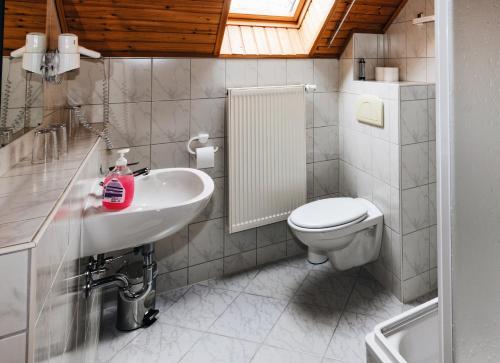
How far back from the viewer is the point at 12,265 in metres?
0.57

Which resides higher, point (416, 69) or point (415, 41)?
point (415, 41)

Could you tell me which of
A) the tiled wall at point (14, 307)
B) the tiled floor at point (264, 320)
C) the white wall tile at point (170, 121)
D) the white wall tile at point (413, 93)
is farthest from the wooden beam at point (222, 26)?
the tiled wall at point (14, 307)

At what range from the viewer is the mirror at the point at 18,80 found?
0.97 metres

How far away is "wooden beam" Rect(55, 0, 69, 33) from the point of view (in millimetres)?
1592

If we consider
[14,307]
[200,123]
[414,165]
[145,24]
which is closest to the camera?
[14,307]

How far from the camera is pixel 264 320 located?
191cm

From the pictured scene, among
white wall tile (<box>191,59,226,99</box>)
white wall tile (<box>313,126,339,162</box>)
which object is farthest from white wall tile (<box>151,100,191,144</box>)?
white wall tile (<box>313,126,339,162</box>)

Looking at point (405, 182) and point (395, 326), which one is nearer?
point (395, 326)

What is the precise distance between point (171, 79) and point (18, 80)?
3.28 ft

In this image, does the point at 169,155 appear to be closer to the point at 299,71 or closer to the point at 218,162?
the point at 218,162

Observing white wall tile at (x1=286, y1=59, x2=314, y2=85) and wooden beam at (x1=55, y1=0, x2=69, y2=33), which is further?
white wall tile at (x1=286, y1=59, x2=314, y2=85)

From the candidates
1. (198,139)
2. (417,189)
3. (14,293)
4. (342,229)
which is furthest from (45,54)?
(417,189)

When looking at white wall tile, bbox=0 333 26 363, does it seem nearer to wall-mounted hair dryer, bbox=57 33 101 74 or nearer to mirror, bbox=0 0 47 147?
mirror, bbox=0 0 47 147

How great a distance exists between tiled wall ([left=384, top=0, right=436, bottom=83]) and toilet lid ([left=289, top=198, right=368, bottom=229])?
90cm
